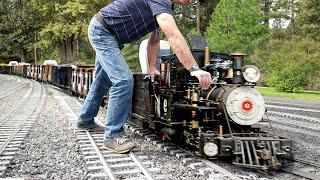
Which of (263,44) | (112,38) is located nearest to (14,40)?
(263,44)

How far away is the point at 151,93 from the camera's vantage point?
6887mm

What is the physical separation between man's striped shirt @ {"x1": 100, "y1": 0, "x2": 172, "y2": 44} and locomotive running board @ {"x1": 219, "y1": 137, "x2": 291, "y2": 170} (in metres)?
1.84

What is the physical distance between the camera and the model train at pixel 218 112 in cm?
522

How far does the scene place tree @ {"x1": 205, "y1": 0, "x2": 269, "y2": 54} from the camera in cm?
2845

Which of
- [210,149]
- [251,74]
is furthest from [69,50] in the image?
[210,149]

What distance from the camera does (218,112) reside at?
562 cm

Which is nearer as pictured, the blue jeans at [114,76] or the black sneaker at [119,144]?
the blue jeans at [114,76]

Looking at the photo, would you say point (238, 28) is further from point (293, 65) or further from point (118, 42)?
Result: point (118, 42)

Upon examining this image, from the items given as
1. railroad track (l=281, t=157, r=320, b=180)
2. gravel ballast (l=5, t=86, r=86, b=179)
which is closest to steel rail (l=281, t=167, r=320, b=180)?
railroad track (l=281, t=157, r=320, b=180)

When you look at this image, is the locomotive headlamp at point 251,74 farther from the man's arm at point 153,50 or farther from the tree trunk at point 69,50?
the tree trunk at point 69,50

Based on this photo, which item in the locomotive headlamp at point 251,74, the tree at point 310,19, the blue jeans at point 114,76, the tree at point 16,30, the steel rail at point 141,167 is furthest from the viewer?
the tree at point 16,30

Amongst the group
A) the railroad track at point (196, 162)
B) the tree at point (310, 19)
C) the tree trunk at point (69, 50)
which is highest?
the tree at point (310, 19)

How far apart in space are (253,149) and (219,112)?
2.19 feet

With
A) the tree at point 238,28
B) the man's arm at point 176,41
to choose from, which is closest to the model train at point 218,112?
the man's arm at point 176,41
